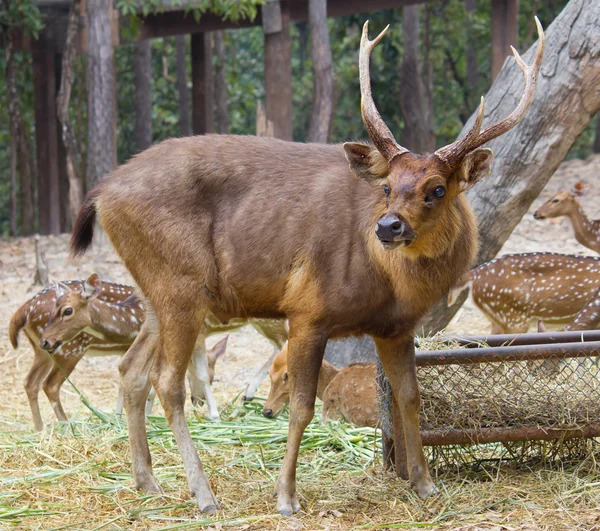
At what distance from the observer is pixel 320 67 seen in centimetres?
1398

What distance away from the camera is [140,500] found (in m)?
4.96

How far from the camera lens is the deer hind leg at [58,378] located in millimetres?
8148

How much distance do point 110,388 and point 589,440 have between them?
5.56m

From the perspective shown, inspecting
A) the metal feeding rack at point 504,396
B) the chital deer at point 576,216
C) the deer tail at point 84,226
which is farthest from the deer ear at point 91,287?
the chital deer at point 576,216

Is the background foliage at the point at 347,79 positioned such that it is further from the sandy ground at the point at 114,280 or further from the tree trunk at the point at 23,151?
the sandy ground at the point at 114,280

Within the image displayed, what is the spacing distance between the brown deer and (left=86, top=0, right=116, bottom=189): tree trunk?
305 inches

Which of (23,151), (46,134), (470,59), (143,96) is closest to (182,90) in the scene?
(143,96)

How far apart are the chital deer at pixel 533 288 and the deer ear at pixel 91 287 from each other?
3529mm

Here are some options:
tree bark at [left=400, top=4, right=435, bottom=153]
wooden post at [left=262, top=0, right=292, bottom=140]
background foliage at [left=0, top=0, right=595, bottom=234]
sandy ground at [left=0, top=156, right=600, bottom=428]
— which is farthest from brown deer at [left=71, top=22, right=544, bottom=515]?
background foliage at [left=0, top=0, right=595, bottom=234]

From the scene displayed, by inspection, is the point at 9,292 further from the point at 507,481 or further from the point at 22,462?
the point at 507,481

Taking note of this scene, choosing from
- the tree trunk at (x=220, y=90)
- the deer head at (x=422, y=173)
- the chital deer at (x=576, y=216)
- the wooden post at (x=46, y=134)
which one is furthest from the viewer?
the tree trunk at (x=220, y=90)

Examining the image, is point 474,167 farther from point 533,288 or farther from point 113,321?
point 113,321

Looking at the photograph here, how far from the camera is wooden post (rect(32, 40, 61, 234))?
16953 millimetres

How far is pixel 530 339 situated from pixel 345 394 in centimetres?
171
